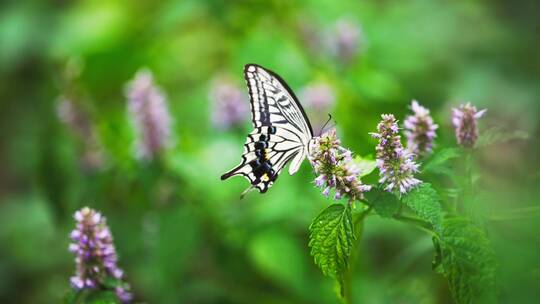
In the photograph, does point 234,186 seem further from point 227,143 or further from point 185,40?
point 185,40

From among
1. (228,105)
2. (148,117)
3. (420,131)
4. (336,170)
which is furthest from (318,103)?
(336,170)

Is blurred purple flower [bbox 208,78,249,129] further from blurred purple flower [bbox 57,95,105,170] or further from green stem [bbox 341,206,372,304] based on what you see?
green stem [bbox 341,206,372,304]

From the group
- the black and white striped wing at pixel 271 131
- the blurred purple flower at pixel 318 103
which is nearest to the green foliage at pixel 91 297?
the black and white striped wing at pixel 271 131

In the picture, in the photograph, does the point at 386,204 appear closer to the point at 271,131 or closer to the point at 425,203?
the point at 425,203

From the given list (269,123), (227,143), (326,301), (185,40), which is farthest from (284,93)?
(185,40)

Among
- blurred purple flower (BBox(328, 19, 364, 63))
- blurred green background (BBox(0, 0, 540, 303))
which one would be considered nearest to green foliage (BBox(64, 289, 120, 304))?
blurred green background (BBox(0, 0, 540, 303))
